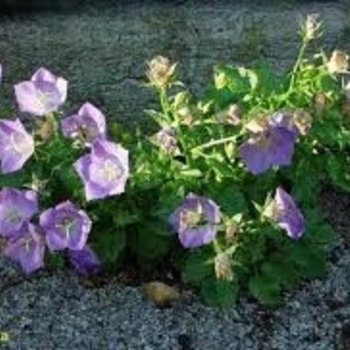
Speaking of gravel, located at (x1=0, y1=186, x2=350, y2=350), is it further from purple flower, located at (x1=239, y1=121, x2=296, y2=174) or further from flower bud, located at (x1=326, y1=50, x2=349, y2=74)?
flower bud, located at (x1=326, y1=50, x2=349, y2=74)

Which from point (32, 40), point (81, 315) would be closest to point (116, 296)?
point (81, 315)

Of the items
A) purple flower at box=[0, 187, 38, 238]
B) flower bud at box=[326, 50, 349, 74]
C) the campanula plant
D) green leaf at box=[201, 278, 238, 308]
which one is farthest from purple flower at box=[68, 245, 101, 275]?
flower bud at box=[326, 50, 349, 74]

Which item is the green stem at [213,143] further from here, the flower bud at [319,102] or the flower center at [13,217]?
the flower center at [13,217]

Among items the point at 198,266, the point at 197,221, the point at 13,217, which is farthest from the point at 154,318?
the point at 13,217

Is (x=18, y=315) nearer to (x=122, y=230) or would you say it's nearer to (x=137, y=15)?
(x=122, y=230)

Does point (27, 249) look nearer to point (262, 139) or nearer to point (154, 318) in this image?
point (154, 318)
